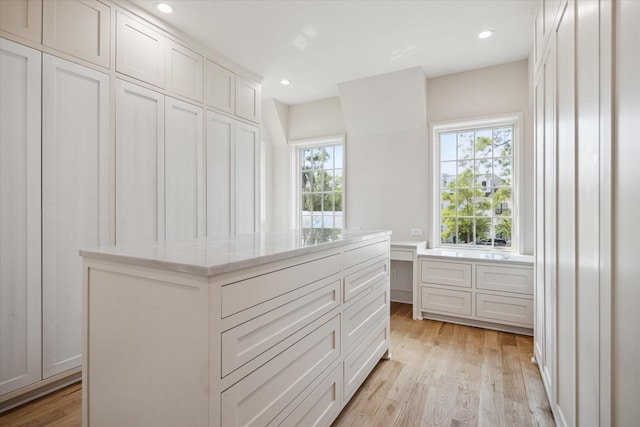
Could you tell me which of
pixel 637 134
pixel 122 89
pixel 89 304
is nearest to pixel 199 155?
pixel 122 89

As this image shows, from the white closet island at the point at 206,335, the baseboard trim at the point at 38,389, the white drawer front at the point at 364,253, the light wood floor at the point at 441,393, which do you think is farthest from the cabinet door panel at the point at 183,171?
the white drawer front at the point at 364,253

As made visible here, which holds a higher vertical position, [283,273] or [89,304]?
[283,273]

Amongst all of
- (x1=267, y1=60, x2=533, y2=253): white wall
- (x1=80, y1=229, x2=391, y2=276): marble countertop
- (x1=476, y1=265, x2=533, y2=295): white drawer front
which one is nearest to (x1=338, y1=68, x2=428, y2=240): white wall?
(x1=267, y1=60, x2=533, y2=253): white wall

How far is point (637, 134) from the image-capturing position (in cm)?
72

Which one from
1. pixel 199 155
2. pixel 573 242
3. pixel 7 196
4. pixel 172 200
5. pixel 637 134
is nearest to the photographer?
pixel 637 134

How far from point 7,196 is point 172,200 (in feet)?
3.48

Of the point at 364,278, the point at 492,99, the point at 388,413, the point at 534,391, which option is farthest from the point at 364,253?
the point at 492,99

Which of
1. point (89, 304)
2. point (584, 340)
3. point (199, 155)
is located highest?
point (199, 155)

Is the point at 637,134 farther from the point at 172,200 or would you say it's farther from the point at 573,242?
the point at 172,200

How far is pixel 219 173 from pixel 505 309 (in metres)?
3.13

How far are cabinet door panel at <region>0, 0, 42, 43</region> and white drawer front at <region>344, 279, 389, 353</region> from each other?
8.11 feet

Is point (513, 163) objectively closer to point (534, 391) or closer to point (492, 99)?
point (492, 99)

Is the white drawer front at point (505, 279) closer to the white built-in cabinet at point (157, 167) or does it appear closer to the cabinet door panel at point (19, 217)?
the white built-in cabinet at point (157, 167)

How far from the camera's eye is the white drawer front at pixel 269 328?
976mm
